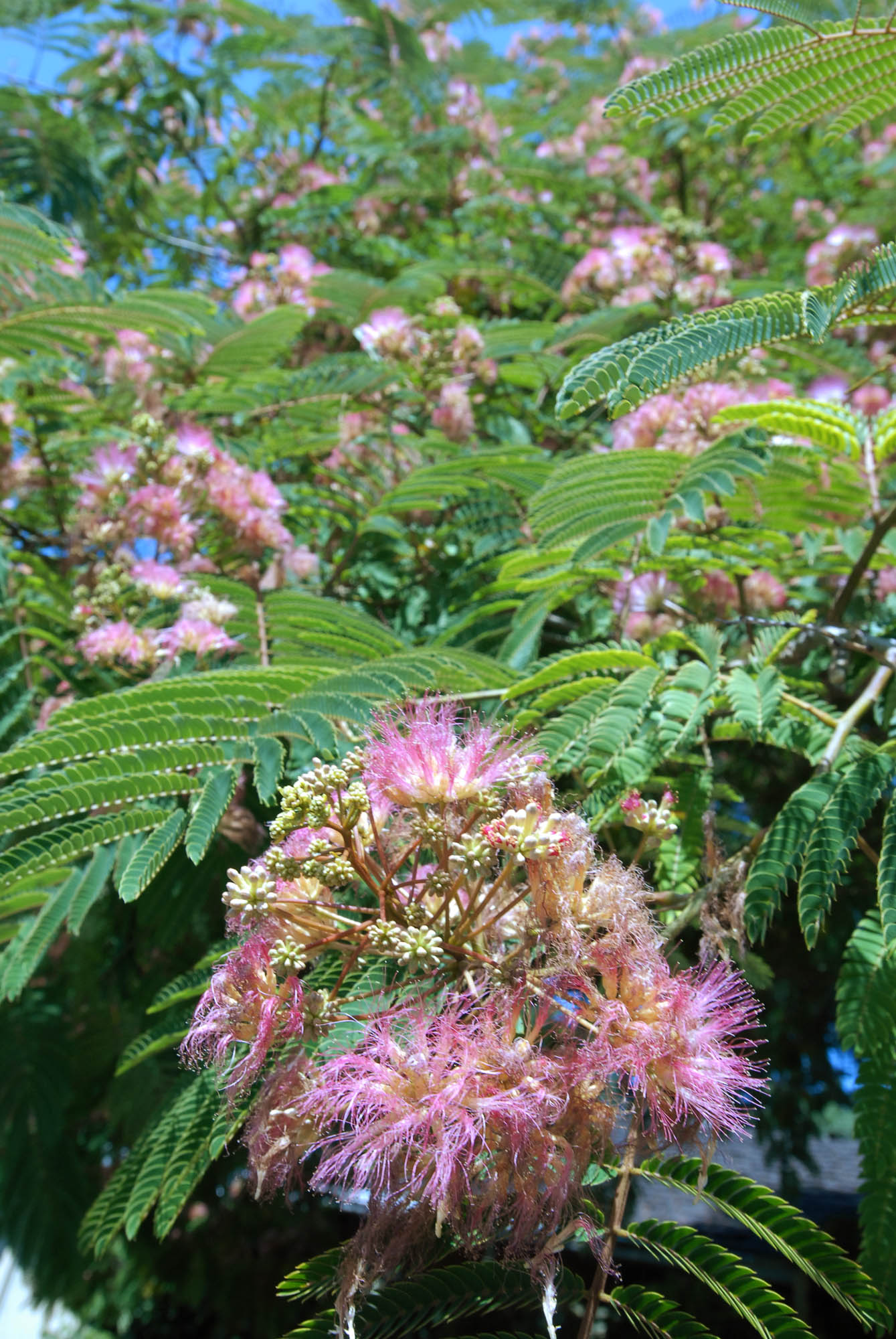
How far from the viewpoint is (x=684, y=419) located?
2.73m

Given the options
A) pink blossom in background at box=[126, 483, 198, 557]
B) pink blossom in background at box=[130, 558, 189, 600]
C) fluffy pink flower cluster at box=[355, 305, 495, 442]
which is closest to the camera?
pink blossom in background at box=[130, 558, 189, 600]

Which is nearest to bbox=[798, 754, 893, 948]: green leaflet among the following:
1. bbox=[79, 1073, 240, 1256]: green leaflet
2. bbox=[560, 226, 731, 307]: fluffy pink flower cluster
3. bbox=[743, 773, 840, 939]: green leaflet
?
bbox=[743, 773, 840, 939]: green leaflet

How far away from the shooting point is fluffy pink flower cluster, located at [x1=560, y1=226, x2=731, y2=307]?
4152mm

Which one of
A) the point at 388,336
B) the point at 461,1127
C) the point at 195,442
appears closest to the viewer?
the point at 461,1127

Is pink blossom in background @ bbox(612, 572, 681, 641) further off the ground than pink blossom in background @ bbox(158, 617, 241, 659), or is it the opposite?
pink blossom in background @ bbox(612, 572, 681, 641)

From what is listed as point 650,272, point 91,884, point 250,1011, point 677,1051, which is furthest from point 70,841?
point 650,272

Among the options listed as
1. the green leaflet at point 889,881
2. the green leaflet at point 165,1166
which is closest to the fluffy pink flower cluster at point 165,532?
the green leaflet at point 165,1166

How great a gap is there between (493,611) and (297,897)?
4.66 feet

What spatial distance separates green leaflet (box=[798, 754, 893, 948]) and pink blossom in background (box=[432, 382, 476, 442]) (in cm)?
222

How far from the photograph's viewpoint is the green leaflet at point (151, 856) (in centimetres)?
162

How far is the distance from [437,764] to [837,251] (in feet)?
14.4

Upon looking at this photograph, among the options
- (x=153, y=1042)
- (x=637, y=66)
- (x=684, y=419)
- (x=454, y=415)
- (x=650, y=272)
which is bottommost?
(x=153, y=1042)

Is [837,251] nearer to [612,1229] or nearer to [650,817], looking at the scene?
[650,817]

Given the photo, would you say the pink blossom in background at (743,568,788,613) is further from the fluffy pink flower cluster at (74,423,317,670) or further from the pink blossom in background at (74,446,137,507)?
the pink blossom in background at (74,446,137,507)
